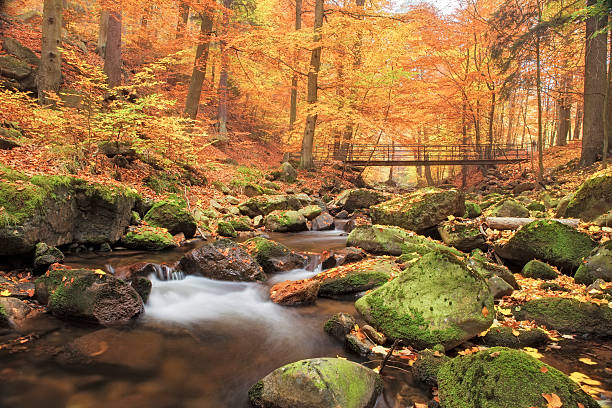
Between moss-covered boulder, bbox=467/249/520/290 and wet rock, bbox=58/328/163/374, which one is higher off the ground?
moss-covered boulder, bbox=467/249/520/290

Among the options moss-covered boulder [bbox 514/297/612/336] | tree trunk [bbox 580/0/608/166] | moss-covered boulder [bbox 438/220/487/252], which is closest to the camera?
moss-covered boulder [bbox 514/297/612/336]

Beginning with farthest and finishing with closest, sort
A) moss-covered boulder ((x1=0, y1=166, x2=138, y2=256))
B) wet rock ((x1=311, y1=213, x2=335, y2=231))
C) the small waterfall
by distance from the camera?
wet rock ((x1=311, y1=213, x2=335, y2=231)) < the small waterfall < moss-covered boulder ((x1=0, y1=166, x2=138, y2=256))

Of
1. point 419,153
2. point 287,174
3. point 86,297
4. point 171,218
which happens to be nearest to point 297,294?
point 86,297

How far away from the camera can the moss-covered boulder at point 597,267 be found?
5.11 meters

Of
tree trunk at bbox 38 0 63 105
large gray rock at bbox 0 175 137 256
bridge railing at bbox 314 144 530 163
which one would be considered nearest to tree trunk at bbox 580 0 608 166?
bridge railing at bbox 314 144 530 163

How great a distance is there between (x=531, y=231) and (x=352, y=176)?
14.4 metres

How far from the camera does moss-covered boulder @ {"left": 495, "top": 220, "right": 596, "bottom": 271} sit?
585 centimetres

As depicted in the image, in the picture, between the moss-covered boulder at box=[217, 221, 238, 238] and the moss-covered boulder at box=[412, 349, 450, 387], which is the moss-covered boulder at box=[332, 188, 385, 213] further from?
the moss-covered boulder at box=[412, 349, 450, 387]

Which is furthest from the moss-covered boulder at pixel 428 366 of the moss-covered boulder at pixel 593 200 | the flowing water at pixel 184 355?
the moss-covered boulder at pixel 593 200

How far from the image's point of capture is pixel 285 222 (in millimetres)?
10297

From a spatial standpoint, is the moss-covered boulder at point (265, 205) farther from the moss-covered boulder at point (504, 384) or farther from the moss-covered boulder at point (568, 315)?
the moss-covered boulder at point (504, 384)

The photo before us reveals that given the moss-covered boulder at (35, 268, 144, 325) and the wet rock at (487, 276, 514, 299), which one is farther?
the wet rock at (487, 276, 514, 299)

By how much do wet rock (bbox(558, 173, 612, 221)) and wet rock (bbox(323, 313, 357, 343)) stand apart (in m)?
5.90

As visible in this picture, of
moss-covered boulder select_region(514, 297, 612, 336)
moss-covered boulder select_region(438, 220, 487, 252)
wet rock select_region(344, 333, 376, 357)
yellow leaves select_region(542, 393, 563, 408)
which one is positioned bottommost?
wet rock select_region(344, 333, 376, 357)
